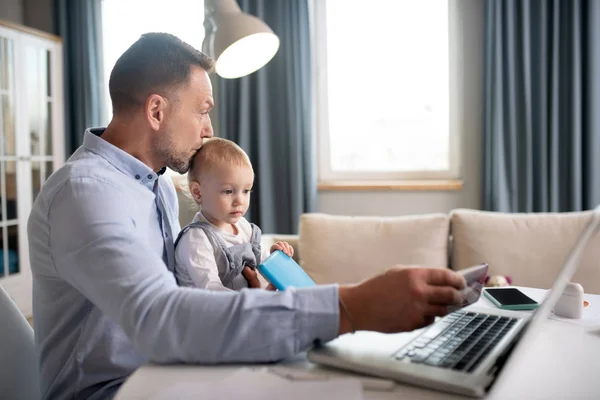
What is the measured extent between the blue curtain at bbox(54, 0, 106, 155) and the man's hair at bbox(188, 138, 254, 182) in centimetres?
302

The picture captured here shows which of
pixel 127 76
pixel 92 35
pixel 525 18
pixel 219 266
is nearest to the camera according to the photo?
pixel 127 76

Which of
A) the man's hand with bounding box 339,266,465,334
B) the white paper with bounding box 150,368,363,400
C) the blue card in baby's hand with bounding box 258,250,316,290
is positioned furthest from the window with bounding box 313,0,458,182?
the white paper with bounding box 150,368,363,400

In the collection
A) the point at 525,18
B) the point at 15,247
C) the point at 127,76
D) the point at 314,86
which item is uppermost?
the point at 525,18

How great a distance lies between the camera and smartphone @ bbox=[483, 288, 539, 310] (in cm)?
119

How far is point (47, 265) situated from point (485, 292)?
99cm

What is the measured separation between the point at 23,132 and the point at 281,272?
3478mm

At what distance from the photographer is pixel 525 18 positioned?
3.12 metres

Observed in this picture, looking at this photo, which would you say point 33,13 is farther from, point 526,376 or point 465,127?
point 526,376

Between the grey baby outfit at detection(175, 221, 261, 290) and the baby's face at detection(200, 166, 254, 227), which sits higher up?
the baby's face at detection(200, 166, 254, 227)

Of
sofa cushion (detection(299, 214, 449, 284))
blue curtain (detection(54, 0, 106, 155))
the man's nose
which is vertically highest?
blue curtain (detection(54, 0, 106, 155))

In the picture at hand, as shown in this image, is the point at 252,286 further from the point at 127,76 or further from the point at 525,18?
the point at 525,18

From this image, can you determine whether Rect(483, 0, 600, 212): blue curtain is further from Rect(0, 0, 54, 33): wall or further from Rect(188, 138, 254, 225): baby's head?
Rect(0, 0, 54, 33): wall

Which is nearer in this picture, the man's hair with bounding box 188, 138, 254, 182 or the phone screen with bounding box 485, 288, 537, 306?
the phone screen with bounding box 485, 288, 537, 306

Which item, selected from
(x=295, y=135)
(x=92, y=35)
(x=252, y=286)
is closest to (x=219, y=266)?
(x=252, y=286)
